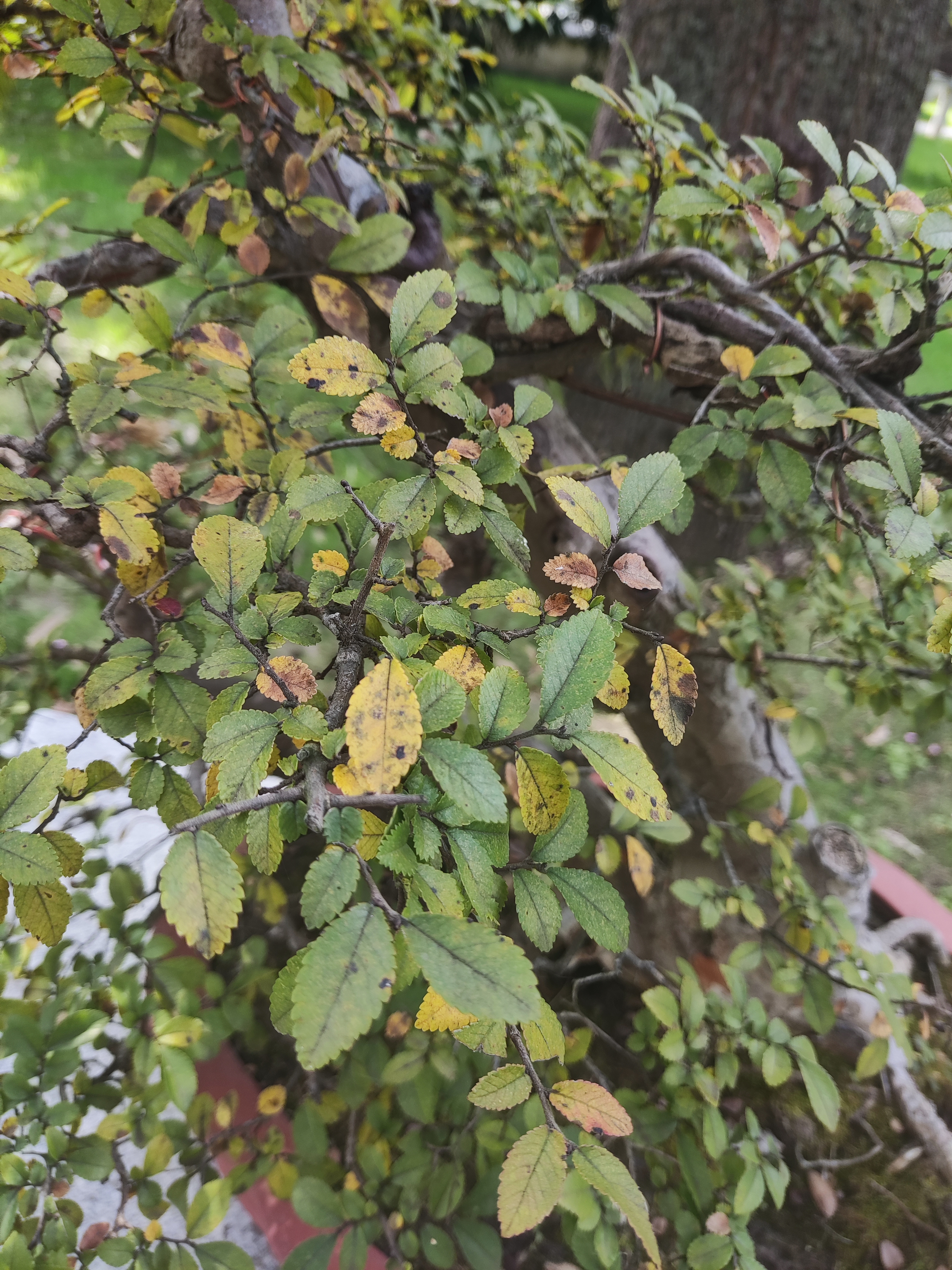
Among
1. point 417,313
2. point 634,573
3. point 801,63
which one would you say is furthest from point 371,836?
point 801,63

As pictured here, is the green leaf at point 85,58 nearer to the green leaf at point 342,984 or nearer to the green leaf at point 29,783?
the green leaf at point 29,783

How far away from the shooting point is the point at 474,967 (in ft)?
1.18

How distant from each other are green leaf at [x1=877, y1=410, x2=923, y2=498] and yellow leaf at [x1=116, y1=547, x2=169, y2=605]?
63 cm

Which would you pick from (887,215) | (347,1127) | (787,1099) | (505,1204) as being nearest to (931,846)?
(787,1099)

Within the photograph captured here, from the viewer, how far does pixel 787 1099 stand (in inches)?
53.7

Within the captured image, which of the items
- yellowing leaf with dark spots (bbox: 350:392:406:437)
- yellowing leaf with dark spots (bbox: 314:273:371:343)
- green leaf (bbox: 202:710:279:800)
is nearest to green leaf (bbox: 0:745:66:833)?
green leaf (bbox: 202:710:279:800)

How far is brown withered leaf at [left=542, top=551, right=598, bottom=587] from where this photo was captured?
1.80 feet

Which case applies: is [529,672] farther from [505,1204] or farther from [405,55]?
[505,1204]

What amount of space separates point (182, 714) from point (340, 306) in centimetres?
55

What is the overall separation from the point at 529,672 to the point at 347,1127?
1442mm

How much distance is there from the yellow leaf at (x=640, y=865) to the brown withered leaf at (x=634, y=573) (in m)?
0.55

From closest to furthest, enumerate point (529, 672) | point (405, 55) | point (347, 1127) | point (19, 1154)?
point (19, 1154), point (347, 1127), point (405, 55), point (529, 672)

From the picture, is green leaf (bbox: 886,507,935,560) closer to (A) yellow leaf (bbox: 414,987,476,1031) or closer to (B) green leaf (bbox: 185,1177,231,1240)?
(A) yellow leaf (bbox: 414,987,476,1031)

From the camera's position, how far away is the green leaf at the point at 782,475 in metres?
0.76
